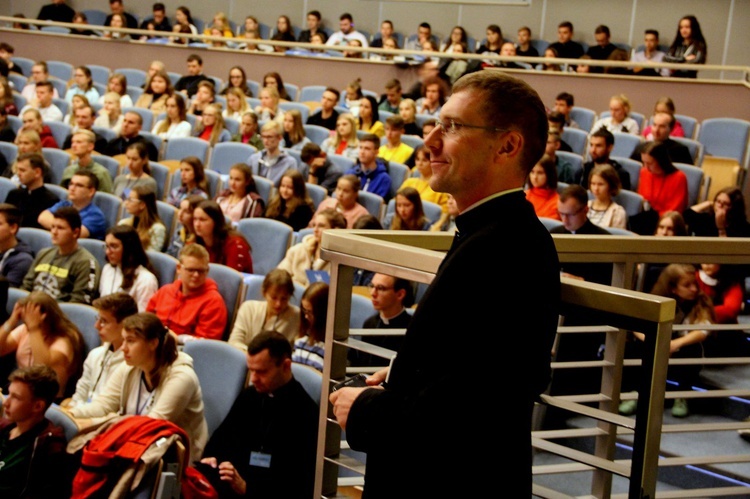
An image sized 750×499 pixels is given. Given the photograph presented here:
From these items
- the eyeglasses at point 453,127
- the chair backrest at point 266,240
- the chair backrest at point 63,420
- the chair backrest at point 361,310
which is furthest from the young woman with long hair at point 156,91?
the eyeglasses at point 453,127

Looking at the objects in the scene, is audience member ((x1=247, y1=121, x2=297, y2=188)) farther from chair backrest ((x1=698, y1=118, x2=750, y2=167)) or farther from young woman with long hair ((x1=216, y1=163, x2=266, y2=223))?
chair backrest ((x1=698, y1=118, x2=750, y2=167))

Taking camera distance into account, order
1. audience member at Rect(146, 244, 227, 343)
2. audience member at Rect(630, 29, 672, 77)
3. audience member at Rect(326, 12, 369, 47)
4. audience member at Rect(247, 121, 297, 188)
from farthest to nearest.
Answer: audience member at Rect(326, 12, 369, 47) → audience member at Rect(630, 29, 672, 77) → audience member at Rect(247, 121, 297, 188) → audience member at Rect(146, 244, 227, 343)

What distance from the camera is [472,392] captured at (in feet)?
3.46

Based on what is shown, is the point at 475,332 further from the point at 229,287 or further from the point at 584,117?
the point at 584,117

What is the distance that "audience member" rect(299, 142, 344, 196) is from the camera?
5742 mm

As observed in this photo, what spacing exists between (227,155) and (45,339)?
285 cm

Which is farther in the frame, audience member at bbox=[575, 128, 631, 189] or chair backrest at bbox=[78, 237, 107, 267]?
audience member at bbox=[575, 128, 631, 189]

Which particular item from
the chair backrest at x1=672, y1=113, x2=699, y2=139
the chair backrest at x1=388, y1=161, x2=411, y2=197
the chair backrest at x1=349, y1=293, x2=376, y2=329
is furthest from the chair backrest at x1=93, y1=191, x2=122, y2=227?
the chair backrest at x1=672, y1=113, x2=699, y2=139

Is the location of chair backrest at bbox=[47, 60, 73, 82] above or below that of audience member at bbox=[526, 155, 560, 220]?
above

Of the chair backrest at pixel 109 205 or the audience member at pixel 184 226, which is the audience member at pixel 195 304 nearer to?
the audience member at pixel 184 226

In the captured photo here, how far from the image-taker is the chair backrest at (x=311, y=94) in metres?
8.01

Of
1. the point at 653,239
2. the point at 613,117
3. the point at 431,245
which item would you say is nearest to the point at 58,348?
the point at 431,245

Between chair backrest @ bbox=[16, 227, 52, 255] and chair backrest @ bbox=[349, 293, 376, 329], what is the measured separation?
6.03 ft

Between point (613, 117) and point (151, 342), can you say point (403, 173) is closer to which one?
point (613, 117)
